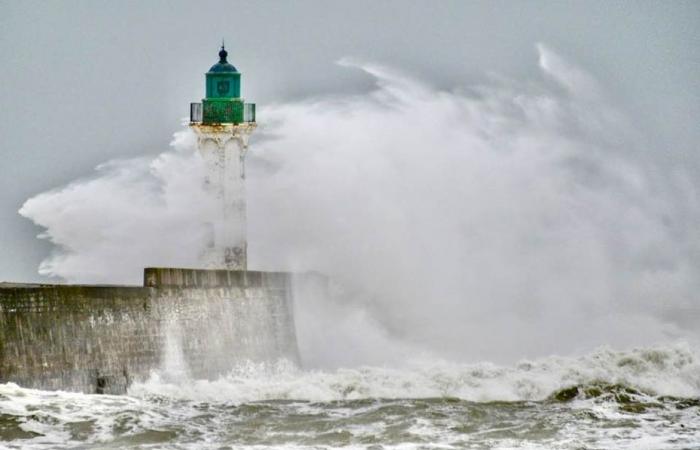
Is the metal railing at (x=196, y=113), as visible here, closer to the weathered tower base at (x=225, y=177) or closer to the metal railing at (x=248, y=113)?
the weathered tower base at (x=225, y=177)

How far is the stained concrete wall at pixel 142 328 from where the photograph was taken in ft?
67.3

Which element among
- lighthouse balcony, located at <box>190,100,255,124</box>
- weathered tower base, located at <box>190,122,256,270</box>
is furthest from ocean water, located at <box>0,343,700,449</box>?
lighthouse balcony, located at <box>190,100,255,124</box>

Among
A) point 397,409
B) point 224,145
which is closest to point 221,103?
point 224,145

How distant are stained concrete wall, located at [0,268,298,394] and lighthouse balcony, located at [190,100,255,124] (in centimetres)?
398

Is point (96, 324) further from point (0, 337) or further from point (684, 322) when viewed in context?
point (684, 322)

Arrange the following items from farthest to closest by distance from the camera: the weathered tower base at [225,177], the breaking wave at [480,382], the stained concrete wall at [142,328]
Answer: the weathered tower base at [225,177]
the breaking wave at [480,382]
the stained concrete wall at [142,328]

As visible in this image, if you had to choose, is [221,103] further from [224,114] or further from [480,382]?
[480,382]

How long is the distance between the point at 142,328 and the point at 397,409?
3.50m

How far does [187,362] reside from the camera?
23.7 metres

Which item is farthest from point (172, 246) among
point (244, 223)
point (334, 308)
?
point (334, 308)

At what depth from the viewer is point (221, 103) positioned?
30.6 metres

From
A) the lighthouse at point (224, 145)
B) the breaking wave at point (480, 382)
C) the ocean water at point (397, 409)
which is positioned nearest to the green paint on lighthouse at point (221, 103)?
the lighthouse at point (224, 145)

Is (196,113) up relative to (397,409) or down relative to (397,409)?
up

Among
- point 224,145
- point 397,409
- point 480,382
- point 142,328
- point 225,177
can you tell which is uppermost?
point 224,145
